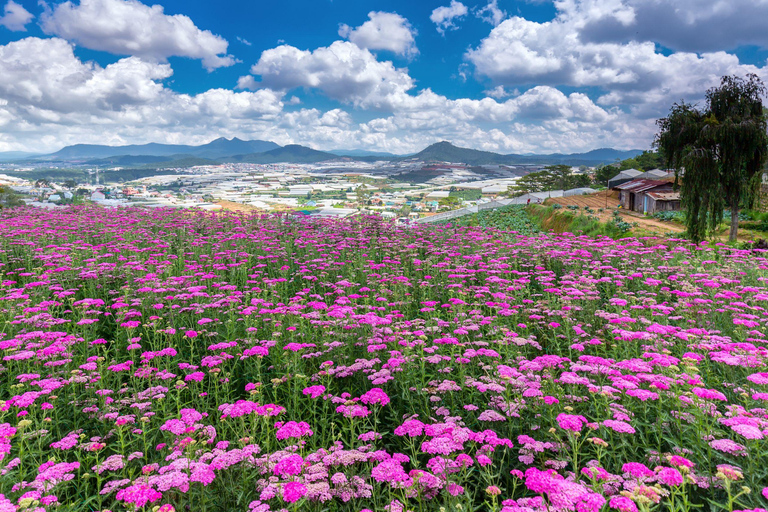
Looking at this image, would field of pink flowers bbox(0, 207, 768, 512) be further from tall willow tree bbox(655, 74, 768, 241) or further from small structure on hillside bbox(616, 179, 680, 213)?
small structure on hillside bbox(616, 179, 680, 213)

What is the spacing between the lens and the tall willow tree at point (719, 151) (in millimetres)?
16891

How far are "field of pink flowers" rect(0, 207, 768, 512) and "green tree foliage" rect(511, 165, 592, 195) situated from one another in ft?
426

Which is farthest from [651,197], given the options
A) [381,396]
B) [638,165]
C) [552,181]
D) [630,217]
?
[552,181]

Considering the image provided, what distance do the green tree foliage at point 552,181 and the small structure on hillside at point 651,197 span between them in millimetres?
79585

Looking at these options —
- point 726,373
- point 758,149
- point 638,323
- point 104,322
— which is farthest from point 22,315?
point 758,149

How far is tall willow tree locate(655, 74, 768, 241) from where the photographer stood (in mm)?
16891

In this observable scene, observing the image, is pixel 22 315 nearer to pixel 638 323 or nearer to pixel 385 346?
pixel 385 346

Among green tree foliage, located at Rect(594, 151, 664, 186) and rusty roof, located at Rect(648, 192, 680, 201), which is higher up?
green tree foliage, located at Rect(594, 151, 664, 186)

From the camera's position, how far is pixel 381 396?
3910 mm

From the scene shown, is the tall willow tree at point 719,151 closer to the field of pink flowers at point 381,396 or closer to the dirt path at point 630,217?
the dirt path at point 630,217

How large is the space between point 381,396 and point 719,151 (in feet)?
70.0

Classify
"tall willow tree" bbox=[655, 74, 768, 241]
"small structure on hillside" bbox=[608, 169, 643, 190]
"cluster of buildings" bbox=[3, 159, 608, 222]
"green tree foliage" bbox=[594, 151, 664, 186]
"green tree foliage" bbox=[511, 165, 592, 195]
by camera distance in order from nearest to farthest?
"tall willow tree" bbox=[655, 74, 768, 241] < "cluster of buildings" bbox=[3, 159, 608, 222] < "small structure on hillside" bbox=[608, 169, 643, 190] < "green tree foliage" bbox=[594, 151, 664, 186] < "green tree foliage" bbox=[511, 165, 592, 195]

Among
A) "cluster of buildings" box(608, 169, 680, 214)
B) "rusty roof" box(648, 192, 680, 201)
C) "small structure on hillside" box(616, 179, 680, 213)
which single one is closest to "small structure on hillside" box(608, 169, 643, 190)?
"cluster of buildings" box(608, 169, 680, 214)

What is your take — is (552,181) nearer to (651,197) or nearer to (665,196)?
(651,197)
